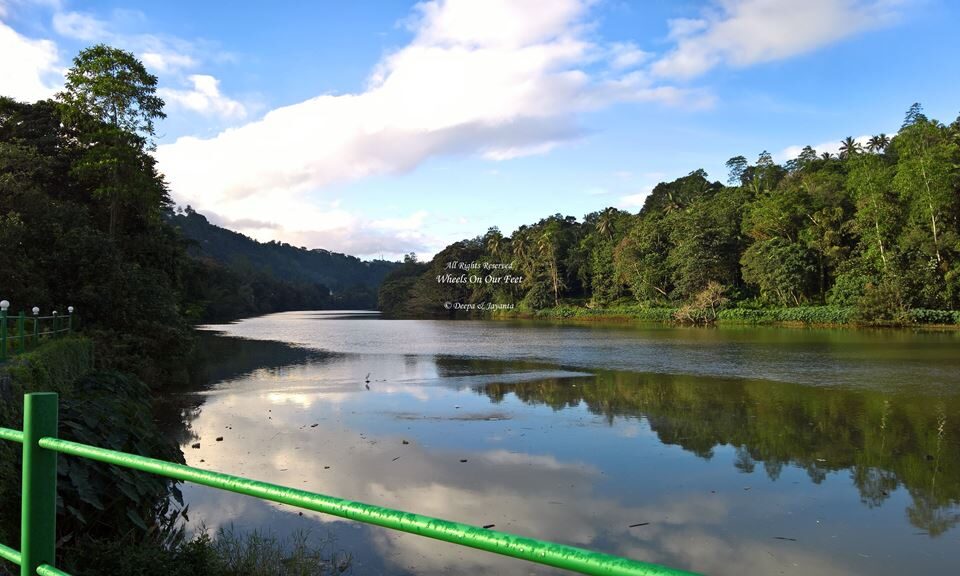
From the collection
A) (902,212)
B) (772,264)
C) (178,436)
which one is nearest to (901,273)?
(902,212)

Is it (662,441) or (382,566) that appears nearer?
(382,566)

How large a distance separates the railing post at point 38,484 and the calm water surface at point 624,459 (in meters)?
4.46

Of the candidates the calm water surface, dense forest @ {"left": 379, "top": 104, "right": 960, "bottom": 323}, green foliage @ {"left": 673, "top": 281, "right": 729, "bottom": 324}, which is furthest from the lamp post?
green foliage @ {"left": 673, "top": 281, "right": 729, "bottom": 324}

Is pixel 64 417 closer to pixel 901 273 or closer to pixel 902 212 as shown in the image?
pixel 901 273

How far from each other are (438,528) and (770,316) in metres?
57.1

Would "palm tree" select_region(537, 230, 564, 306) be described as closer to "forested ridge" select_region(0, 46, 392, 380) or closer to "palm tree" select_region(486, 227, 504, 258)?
"palm tree" select_region(486, 227, 504, 258)

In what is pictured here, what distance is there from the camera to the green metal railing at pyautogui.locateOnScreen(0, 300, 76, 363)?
28.5 ft

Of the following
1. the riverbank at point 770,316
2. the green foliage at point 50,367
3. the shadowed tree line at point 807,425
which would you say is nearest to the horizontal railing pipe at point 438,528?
the green foliage at point 50,367

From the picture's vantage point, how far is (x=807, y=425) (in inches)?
481

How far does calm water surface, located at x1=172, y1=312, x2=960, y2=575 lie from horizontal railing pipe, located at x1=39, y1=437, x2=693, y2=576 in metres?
4.85

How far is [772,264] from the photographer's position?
55094 millimetres

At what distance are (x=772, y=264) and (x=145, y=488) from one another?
5725 cm

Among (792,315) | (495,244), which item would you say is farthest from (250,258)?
(792,315)

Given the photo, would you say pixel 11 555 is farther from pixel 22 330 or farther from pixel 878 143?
pixel 878 143
